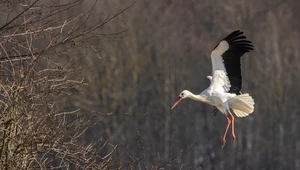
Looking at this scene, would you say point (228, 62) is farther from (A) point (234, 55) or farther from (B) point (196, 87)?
(B) point (196, 87)

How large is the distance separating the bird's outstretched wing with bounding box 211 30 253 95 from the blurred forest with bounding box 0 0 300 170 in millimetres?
23000

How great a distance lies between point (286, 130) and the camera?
137ft

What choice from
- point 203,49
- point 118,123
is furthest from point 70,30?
point 203,49

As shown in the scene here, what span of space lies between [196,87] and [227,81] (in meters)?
25.4

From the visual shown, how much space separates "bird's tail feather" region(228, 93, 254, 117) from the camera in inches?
597

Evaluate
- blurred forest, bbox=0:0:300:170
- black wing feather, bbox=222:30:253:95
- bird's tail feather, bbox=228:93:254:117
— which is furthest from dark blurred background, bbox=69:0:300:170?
bird's tail feather, bbox=228:93:254:117

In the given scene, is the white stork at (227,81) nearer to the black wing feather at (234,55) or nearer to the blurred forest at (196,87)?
the black wing feather at (234,55)

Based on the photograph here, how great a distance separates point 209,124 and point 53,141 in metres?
33.8

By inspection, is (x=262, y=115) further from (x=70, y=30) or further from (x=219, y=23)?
(x=70, y=30)

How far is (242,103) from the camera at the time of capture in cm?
1535

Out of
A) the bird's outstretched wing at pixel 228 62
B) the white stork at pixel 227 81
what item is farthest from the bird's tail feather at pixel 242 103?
the bird's outstretched wing at pixel 228 62

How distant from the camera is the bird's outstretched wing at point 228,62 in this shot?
49.5 ft

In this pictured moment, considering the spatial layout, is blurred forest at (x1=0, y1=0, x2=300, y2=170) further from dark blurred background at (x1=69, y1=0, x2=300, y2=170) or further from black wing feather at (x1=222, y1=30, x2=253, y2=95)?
black wing feather at (x1=222, y1=30, x2=253, y2=95)

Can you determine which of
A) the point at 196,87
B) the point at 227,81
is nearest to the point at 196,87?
the point at 196,87
